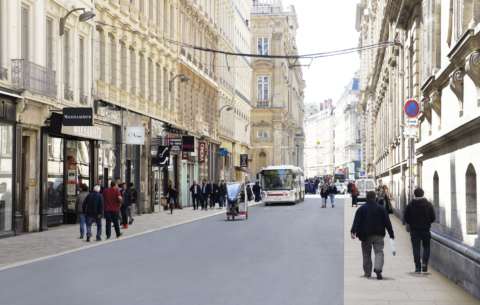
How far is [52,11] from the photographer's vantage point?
24422 millimetres

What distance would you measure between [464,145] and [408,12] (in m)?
14.2

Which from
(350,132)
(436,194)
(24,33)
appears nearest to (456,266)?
(436,194)

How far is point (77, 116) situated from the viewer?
23.4m

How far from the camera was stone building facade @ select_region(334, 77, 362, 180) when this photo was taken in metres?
141

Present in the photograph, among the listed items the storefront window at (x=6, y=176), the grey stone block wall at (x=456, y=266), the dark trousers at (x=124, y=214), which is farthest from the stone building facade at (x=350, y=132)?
the grey stone block wall at (x=456, y=266)

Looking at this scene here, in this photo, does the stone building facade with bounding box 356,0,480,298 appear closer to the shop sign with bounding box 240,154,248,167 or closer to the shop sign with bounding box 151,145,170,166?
the shop sign with bounding box 151,145,170,166

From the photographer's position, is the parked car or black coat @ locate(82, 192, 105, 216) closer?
black coat @ locate(82, 192, 105, 216)

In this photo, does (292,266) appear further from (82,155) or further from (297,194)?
(297,194)

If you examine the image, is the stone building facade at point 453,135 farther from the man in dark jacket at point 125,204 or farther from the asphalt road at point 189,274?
the man in dark jacket at point 125,204

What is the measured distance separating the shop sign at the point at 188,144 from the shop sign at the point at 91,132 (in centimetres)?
A: 1191

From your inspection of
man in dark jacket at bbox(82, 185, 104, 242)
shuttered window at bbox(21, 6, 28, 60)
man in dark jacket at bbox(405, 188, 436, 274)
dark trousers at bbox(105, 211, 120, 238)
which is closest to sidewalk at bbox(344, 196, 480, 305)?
man in dark jacket at bbox(405, 188, 436, 274)

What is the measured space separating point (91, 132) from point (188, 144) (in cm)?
1543

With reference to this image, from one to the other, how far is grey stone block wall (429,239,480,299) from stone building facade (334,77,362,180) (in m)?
111

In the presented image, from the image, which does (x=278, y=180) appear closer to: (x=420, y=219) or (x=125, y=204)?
(x=125, y=204)
